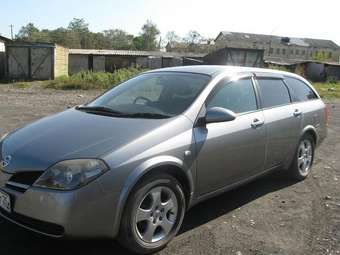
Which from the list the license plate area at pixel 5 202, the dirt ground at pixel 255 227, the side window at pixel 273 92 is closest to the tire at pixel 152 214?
the dirt ground at pixel 255 227

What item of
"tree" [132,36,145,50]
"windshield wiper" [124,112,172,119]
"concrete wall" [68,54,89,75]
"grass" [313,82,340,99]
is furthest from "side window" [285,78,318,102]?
"tree" [132,36,145,50]

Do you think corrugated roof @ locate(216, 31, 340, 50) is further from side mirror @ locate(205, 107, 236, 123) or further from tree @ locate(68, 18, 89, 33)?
side mirror @ locate(205, 107, 236, 123)

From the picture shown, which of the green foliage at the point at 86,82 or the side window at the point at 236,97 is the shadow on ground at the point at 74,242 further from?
the green foliage at the point at 86,82

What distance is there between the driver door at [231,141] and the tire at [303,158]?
1.14 m

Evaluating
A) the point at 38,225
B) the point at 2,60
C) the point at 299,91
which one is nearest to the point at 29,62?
the point at 2,60

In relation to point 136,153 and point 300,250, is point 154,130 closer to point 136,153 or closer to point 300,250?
point 136,153

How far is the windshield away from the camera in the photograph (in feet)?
14.4

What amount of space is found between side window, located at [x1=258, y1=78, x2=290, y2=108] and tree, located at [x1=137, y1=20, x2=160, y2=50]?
96.0 m

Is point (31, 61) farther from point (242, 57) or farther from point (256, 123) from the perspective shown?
point (256, 123)

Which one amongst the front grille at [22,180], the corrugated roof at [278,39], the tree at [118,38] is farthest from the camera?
the corrugated roof at [278,39]

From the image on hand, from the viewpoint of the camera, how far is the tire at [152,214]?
3588mm

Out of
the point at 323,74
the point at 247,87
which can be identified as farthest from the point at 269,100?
the point at 323,74

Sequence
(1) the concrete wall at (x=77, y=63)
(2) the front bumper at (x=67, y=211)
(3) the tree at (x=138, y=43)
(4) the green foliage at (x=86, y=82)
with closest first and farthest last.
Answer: (2) the front bumper at (x=67, y=211)
(4) the green foliage at (x=86, y=82)
(1) the concrete wall at (x=77, y=63)
(3) the tree at (x=138, y=43)

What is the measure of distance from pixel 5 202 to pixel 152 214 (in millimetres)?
1214
